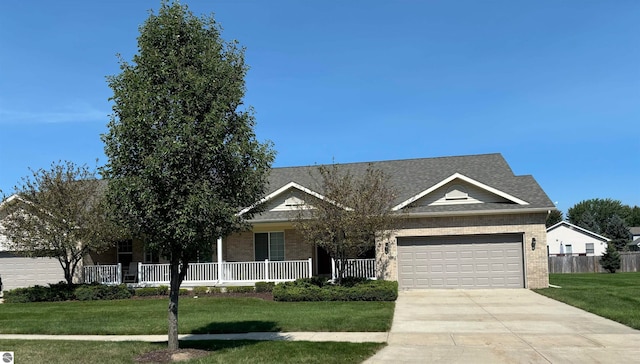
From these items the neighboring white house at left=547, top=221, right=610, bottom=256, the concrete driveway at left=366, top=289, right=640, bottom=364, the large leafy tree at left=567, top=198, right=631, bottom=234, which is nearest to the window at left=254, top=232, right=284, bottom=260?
the concrete driveway at left=366, top=289, right=640, bottom=364

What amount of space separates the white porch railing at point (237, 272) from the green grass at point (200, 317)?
373 cm

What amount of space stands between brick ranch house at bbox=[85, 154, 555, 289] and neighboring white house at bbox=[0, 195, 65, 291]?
4.86m

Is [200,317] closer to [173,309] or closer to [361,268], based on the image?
[173,309]

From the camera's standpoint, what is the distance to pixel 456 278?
22.5m

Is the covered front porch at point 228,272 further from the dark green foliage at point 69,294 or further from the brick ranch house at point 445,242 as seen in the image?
the dark green foliage at point 69,294

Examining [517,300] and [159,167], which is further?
[517,300]

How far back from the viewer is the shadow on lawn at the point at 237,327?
12844 mm

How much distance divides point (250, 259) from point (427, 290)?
319 inches

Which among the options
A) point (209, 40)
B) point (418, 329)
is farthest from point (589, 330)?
point (209, 40)

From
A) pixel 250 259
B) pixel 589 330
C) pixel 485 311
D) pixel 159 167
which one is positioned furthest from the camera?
pixel 250 259

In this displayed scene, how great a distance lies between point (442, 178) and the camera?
81.5ft

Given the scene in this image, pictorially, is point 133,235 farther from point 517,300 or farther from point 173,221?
point 517,300

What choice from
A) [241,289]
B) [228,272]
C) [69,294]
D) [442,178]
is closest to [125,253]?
[69,294]

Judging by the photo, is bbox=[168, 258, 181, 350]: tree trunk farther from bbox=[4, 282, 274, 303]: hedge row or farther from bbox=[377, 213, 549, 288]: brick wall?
bbox=[377, 213, 549, 288]: brick wall
